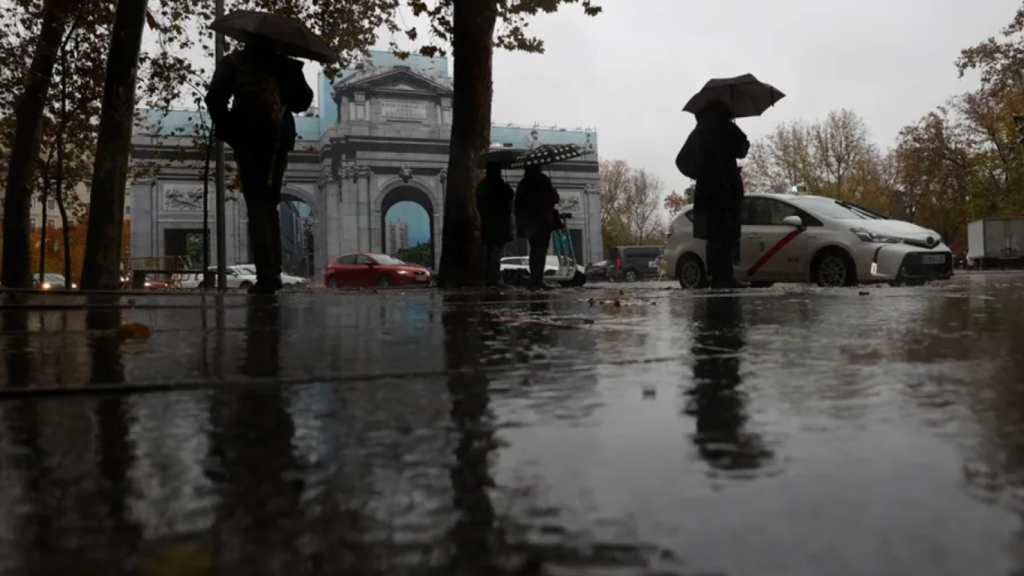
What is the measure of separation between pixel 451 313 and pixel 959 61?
1080 inches

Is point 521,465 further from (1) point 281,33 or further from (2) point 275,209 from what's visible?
(1) point 281,33

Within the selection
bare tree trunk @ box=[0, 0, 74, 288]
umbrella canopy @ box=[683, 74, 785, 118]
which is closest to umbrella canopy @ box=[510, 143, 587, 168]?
umbrella canopy @ box=[683, 74, 785, 118]

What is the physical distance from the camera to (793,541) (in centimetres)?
63

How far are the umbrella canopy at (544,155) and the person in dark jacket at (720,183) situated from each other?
4945 mm

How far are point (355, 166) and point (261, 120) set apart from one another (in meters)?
47.3

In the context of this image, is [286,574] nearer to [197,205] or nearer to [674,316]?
[674,316]

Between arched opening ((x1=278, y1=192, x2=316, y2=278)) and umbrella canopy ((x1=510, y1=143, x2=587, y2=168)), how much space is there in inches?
1782

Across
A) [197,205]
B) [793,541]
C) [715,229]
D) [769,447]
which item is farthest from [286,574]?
[197,205]

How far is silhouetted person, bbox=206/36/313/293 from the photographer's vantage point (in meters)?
6.79

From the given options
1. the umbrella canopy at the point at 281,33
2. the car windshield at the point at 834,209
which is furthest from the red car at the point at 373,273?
the umbrella canopy at the point at 281,33

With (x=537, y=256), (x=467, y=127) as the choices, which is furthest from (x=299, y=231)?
(x=537, y=256)

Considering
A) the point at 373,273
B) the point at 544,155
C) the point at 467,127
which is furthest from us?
the point at 373,273

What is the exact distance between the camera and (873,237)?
11.5 meters

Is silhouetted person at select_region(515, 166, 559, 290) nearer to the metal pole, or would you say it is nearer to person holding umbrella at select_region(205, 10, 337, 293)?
person holding umbrella at select_region(205, 10, 337, 293)
